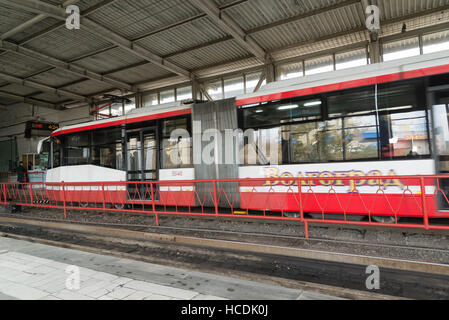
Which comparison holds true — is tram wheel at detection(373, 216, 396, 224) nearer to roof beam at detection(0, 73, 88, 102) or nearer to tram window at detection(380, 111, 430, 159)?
tram window at detection(380, 111, 430, 159)

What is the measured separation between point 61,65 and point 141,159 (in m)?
11.3

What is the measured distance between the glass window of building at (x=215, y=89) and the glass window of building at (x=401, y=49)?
30.9 ft

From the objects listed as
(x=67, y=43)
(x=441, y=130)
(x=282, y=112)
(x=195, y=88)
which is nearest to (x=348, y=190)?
(x=441, y=130)

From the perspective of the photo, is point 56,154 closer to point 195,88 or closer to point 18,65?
point 195,88

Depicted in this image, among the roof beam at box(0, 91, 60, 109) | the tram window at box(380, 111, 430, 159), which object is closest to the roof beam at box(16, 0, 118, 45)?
the roof beam at box(0, 91, 60, 109)

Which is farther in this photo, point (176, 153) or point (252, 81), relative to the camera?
point (252, 81)

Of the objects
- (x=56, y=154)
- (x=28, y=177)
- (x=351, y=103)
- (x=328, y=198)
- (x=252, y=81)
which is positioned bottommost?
(x=328, y=198)

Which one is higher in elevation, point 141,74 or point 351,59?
point 141,74

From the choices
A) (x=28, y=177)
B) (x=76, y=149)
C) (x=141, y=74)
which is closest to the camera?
(x=76, y=149)

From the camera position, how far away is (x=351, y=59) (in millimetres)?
13930

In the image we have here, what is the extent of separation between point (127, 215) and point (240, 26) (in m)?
9.98

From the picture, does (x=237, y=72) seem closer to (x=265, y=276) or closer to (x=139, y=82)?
(x=139, y=82)

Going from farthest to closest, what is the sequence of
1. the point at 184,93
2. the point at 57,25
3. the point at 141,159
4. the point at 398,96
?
the point at 184,93 → the point at 57,25 → the point at 141,159 → the point at 398,96

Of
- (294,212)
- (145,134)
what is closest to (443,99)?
(294,212)
